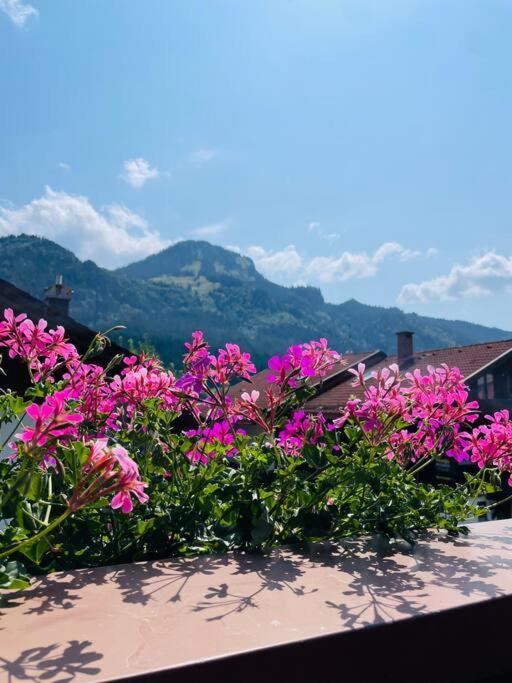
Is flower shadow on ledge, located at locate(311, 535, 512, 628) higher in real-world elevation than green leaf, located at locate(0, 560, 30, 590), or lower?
lower

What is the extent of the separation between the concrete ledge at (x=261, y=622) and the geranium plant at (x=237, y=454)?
0.30ft

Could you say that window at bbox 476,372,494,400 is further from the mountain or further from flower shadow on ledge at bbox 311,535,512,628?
the mountain

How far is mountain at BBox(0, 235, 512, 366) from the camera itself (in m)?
125

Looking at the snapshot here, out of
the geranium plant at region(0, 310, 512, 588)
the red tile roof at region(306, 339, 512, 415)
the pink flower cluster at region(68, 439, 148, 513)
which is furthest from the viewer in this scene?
the red tile roof at region(306, 339, 512, 415)

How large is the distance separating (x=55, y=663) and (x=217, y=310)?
501 ft

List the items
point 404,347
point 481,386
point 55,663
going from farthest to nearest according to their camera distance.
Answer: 1. point 404,347
2. point 481,386
3. point 55,663

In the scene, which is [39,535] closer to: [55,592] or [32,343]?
[55,592]

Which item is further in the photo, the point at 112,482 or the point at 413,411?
the point at 413,411

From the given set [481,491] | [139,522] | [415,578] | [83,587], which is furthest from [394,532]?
[83,587]

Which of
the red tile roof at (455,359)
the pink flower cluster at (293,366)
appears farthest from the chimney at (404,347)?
the pink flower cluster at (293,366)

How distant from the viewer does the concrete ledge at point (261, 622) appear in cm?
59

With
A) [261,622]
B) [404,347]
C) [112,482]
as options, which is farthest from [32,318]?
[404,347]

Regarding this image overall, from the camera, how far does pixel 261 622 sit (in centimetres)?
70

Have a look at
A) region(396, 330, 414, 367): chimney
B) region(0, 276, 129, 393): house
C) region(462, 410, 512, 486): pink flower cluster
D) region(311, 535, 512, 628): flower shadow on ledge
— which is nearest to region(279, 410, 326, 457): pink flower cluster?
region(311, 535, 512, 628): flower shadow on ledge
